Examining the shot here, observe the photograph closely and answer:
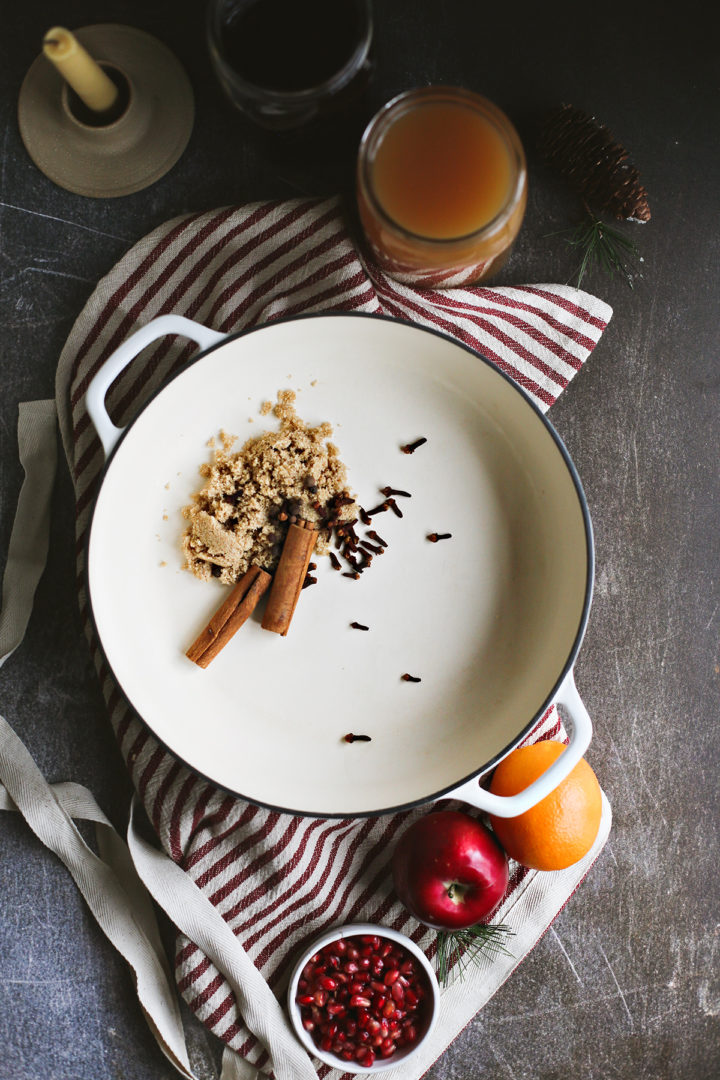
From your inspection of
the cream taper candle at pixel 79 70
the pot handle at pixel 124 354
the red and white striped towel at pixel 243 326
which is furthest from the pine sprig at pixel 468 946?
the cream taper candle at pixel 79 70

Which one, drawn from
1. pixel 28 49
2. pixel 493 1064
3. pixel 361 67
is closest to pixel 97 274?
pixel 28 49

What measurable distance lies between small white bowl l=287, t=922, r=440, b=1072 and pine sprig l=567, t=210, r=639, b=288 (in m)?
0.89

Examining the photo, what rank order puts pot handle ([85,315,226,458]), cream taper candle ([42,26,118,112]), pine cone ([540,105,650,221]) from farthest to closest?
1. pine cone ([540,105,650,221])
2. pot handle ([85,315,226,458])
3. cream taper candle ([42,26,118,112])

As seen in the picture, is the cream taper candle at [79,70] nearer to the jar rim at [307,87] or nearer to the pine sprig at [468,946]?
the jar rim at [307,87]

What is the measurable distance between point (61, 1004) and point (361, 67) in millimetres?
1214

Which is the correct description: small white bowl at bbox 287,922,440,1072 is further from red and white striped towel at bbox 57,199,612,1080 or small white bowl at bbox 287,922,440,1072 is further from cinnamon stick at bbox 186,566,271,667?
cinnamon stick at bbox 186,566,271,667

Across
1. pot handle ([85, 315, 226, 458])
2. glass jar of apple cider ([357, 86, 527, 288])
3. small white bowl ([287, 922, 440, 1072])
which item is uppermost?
glass jar of apple cider ([357, 86, 527, 288])

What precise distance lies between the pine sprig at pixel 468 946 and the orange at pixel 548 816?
0.12 m

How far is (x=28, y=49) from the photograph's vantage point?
3.30 ft

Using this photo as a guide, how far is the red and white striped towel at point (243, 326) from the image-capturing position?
3.29ft

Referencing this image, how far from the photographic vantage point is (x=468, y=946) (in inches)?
41.4

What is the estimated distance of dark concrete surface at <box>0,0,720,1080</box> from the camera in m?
1.03

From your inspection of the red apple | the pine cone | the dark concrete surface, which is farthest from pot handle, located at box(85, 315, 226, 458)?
the red apple

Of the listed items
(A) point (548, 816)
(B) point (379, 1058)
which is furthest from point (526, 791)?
(B) point (379, 1058)
